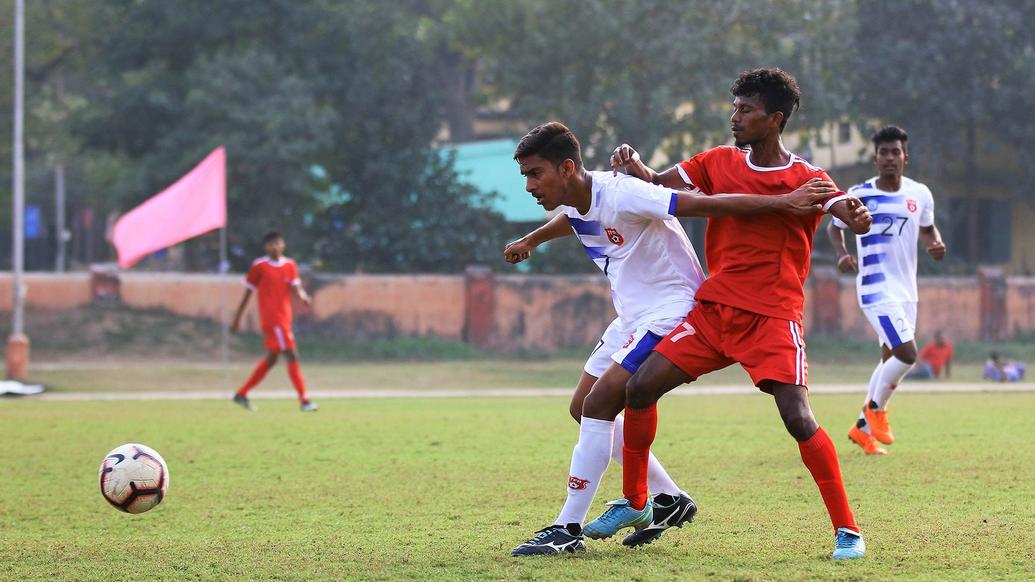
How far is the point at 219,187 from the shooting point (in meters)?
19.3

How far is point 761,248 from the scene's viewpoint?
5.81 m

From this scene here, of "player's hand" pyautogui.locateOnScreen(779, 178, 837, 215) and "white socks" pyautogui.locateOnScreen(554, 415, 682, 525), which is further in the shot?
"white socks" pyautogui.locateOnScreen(554, 415, 682, 525)

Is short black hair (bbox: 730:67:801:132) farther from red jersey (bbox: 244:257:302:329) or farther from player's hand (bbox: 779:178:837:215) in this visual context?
red jersey (bbox: 244:257:302:329)

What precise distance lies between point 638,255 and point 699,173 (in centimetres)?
47

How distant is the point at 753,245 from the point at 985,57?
28.3 meters

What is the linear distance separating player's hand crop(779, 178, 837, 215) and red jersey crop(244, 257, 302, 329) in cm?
1082

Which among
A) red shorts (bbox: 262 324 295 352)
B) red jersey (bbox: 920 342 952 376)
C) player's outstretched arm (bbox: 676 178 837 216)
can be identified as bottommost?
red jersey (bbox: 920 342 952 376)

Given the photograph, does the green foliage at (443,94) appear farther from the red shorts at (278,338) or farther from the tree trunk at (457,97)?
the red shorts at (278,338)

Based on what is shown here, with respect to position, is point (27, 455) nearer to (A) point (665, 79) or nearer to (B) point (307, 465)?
(B) point (307, 465)

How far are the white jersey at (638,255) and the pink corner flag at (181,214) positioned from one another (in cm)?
1372

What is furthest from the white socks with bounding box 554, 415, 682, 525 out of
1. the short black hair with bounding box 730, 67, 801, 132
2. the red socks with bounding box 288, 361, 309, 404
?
the red socks with bounding box 288, 361, 309, 404

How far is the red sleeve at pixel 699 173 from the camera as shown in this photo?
20.0 ft

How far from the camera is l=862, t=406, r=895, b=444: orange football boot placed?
9.80m

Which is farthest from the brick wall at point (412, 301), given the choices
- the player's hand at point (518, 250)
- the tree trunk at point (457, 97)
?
the player's hand at point (518, 250)
